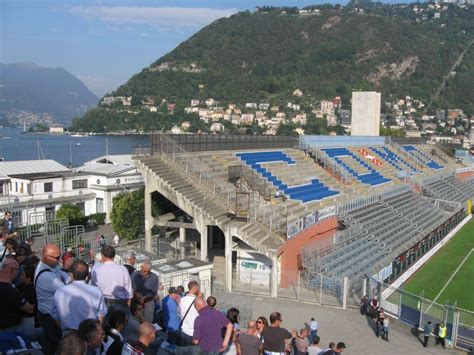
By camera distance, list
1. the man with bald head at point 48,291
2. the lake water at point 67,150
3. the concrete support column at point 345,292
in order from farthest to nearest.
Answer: the lake water at point 67,150
the concrete support column at point 345,292
the man with bald head at point 48,291

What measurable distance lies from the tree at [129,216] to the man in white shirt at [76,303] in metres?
18.3

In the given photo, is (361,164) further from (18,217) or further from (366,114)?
(18,217)

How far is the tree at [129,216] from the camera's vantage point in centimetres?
2353

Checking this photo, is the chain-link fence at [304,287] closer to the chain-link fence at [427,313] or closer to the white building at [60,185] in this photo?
the chain-link fence at [427,313]

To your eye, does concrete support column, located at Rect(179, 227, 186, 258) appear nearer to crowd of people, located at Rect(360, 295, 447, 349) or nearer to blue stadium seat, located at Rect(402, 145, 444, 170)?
crowd of people, located at Rect(360, 295, 447, 349)

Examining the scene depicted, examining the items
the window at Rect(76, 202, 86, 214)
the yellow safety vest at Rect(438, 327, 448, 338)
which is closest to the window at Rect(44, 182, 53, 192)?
the window at Rect(76, 202, 86, 214)

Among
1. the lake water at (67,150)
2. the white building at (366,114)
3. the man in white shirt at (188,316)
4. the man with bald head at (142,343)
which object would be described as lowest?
the lake water at (67,150)

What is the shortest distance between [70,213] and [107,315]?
22166mm

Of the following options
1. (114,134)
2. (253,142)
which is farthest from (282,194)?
(114,134)

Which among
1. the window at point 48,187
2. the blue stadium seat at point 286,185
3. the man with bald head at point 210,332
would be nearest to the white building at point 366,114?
the blue stadium seat at point 286,185

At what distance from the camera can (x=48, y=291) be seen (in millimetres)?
5734

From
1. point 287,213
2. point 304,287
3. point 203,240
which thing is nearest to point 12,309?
point 304,287

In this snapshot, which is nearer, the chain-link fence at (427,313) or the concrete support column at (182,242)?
the chain-link fence at (427,313)

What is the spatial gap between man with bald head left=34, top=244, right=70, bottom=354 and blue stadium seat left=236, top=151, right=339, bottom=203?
1976 cm
